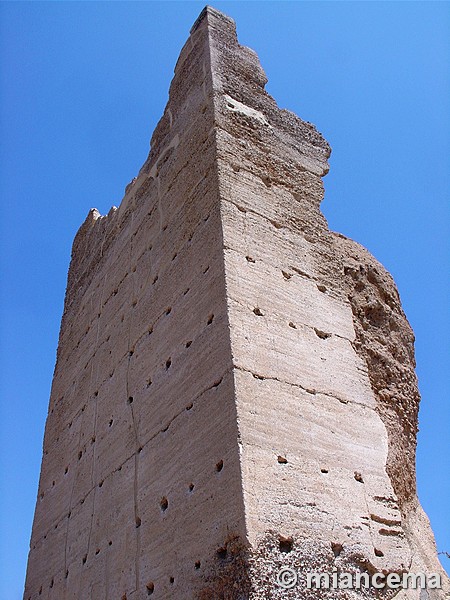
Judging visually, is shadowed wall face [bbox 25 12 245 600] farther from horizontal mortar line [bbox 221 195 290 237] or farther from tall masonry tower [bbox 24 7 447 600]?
horizontal mortar line [bbox 221 195 290 237]

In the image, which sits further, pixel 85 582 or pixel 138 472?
pixel 85 582

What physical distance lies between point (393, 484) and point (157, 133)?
4488 mm

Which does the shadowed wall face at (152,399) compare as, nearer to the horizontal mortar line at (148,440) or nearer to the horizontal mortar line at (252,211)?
the horizontal mortar line at (148,440)

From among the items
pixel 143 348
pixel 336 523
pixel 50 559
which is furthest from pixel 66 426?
pixel 336 523

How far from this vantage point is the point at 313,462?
13.3 ft

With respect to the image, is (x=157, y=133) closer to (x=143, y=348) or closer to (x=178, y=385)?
(x=143, y=348)

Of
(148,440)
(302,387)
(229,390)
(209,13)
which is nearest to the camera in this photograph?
(229,390)

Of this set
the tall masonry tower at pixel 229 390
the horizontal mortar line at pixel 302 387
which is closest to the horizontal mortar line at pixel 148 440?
the tall masonry tower at pixel 229 390

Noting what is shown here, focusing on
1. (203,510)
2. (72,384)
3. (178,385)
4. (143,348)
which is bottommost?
(203,510)

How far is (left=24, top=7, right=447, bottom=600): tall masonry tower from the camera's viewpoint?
378 centimetres

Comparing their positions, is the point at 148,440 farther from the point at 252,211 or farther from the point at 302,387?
the point at 252,211

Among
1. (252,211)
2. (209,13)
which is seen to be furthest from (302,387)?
(209,13)

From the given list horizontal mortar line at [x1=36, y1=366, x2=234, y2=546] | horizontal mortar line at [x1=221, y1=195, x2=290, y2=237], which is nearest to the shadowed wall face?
horizontal mortar line at [x1=36, y1=366, x2=234, y2=546]

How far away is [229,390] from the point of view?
398 centimetres
